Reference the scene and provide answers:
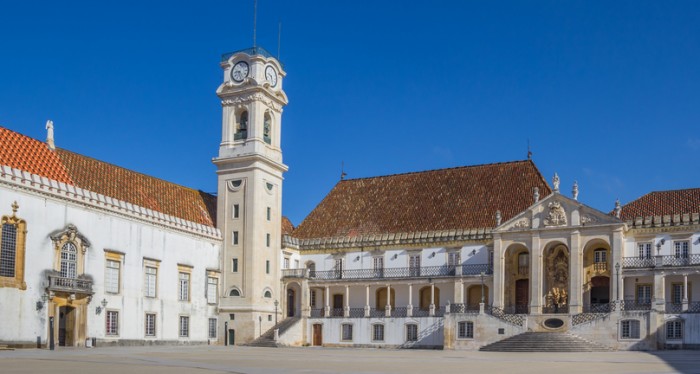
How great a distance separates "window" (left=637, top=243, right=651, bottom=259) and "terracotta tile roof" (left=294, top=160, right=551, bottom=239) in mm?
6844

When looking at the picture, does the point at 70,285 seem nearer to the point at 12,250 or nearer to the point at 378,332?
the point at 12,250

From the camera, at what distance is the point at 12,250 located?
128ft

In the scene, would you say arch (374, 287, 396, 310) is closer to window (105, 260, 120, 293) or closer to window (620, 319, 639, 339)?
window (620, 319, 639, 339)

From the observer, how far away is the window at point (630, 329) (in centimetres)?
4388

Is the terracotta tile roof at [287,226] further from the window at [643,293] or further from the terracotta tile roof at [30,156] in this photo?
the window at [643,293]

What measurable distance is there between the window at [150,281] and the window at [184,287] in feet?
7.30

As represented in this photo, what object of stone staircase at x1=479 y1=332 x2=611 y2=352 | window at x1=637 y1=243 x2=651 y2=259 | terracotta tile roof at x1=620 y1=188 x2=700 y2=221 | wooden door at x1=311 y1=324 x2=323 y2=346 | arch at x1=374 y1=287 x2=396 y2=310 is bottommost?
wooden door at x1=311 y1=324 x2=323 y2=346

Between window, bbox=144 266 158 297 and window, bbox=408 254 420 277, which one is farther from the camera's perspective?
window, bbox=408 254 420 277

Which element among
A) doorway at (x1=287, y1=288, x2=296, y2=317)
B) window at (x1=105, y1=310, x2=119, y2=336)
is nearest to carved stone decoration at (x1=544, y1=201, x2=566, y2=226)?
doorway at (x1=287, y1=288, x2=296, y2=317)

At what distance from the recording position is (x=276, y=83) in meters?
56.3

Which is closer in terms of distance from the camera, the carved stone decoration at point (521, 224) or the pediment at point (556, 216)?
the pediment at point (556, 216)

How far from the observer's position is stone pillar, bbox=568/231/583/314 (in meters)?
47.8

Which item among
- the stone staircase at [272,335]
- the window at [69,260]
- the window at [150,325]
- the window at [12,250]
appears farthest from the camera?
the stone staircase at [272,335]

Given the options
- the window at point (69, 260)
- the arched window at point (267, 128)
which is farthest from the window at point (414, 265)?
the window at point (69, 260)
